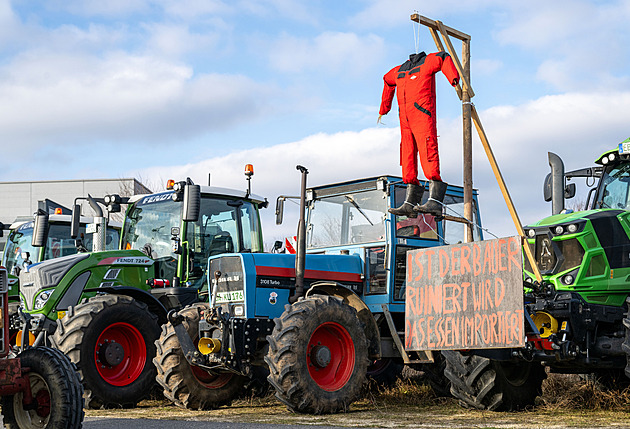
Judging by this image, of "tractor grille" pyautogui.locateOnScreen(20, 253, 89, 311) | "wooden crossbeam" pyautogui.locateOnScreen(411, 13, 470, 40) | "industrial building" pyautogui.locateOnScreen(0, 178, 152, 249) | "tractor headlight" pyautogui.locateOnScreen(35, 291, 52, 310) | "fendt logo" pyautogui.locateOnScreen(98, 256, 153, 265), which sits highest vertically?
"industrial building" pyautogui.locateOnScreen(0, 178, 152, 249)

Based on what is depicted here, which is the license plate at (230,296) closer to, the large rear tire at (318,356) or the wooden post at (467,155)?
the large rear tire at (318,356)

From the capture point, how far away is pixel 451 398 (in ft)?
31.3

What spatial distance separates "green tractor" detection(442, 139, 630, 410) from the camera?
284 inches

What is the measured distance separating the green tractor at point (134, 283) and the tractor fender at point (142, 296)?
1 cm

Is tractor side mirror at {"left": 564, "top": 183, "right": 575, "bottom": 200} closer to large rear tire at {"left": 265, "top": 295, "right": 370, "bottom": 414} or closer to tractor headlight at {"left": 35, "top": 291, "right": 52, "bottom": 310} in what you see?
large rear tire at {"left": 265, "top": 295, "right": 370, "bottom": 414}

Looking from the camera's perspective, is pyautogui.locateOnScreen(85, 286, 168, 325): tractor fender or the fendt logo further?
the fendt logo

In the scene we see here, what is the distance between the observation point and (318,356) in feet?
26.6

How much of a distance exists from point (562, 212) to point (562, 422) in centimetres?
228

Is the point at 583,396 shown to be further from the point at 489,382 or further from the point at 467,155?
the point at 467,155

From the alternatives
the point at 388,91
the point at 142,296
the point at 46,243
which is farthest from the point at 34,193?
the point at 388,91

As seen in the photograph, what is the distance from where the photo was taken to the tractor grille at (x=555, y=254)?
765 cm

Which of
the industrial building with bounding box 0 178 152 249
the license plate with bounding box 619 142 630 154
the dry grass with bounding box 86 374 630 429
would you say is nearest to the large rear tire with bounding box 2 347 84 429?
the dry grass with bounding box 86 374 630 429

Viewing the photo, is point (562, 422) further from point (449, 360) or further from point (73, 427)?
point (73, 427)

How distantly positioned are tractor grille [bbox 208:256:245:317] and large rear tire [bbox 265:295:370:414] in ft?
2.43
